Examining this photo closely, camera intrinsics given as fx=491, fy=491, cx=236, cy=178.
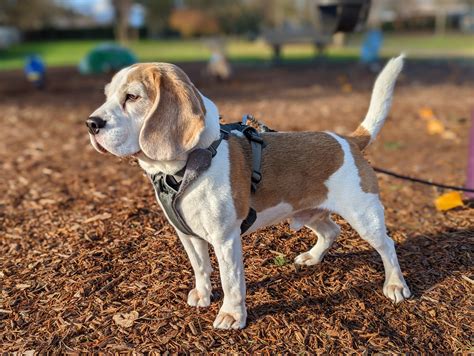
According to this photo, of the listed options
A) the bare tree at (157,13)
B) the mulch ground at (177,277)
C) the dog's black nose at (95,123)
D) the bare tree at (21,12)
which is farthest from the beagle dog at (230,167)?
the bare tree at (157,13)

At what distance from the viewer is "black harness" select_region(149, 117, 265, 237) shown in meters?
2.89

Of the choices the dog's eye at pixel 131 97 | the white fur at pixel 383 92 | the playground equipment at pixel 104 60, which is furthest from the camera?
the playground equipment at pixel 104 60

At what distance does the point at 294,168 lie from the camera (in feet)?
10.9

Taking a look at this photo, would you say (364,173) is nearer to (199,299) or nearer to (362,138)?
(362,138)

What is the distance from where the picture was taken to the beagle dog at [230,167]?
2758 mm

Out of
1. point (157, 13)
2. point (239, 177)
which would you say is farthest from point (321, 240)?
point (157, 13)

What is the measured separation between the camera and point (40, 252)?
446cm

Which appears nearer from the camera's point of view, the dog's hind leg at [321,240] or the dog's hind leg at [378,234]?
the dog's hind leg at [378,234]

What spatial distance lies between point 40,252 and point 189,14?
164 feet

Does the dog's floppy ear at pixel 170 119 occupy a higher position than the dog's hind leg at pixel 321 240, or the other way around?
the dog's floppy ear at pixel 170 119

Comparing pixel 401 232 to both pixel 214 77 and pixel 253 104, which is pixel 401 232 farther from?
pixel 214 77

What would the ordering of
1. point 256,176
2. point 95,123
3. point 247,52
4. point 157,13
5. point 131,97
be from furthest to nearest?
point 157,13 → point 247,52 → point 256,176 → point 131,97 → point 95,123

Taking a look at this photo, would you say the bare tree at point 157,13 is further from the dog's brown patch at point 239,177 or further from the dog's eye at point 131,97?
the dog's eye at point 131,97

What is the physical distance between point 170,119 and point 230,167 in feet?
1.65
